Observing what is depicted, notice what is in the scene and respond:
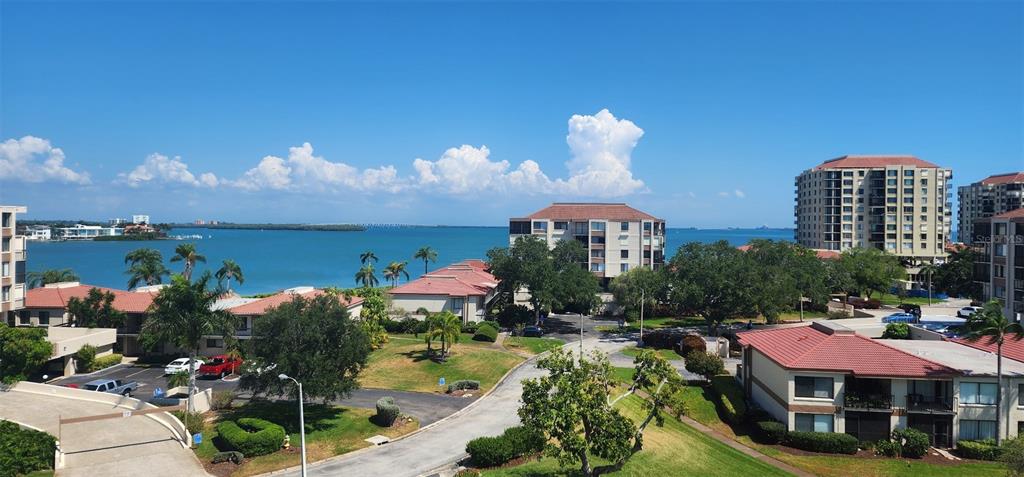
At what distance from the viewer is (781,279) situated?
68.1 m

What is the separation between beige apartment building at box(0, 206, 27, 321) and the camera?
5741 cm

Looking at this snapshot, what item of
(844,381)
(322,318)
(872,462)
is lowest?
(872,462)

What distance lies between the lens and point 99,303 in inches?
2346

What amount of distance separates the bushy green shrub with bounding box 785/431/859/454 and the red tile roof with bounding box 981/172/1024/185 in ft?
547

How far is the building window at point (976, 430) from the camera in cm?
3792

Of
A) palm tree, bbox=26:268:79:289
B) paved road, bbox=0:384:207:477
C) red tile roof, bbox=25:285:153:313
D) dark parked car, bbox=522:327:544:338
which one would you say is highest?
palm tree, bbox=26:268:79:289

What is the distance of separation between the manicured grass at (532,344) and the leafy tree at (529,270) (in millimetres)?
6234

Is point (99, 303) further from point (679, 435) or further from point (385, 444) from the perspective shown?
point (679, 435)

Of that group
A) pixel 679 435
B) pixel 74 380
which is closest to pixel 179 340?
pixel 74 380

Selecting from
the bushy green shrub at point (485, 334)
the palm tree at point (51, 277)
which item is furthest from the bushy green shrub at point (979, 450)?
the palm tree at point (51, 277)

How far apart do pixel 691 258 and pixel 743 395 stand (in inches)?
1117

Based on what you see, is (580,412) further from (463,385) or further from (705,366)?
(705,366)

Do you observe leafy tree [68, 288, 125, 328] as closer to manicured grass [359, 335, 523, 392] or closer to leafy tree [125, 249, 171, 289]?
leafy tree [125, 249, 171, 289]

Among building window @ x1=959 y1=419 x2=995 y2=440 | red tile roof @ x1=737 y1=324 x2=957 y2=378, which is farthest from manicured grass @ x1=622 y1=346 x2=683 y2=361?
building window @ x1=959 y1=419 x2=995 y2=440
